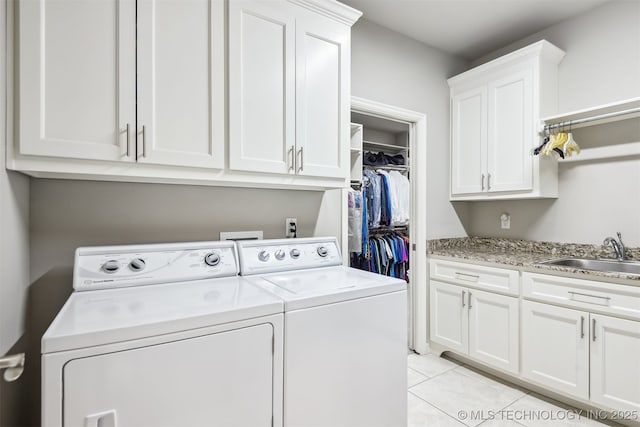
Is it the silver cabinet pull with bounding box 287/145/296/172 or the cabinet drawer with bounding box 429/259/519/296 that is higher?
the silver cabinet pull with bounding box 287/145/296/172

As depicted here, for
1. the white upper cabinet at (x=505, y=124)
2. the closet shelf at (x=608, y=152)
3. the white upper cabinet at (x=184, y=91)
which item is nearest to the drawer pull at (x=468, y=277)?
the white upper cabinet at (x=505, y=124)

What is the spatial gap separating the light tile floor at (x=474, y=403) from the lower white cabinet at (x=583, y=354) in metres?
0.14

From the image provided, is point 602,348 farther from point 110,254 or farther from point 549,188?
point 110,254

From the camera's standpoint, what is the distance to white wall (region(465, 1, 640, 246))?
221cm

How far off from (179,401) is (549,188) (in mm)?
2708

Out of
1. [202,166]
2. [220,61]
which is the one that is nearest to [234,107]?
[220,61]

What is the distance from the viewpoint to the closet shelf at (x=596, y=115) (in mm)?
2076

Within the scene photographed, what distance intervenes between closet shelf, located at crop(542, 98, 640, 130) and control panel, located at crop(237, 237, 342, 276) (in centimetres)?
181

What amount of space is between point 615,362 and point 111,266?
100 inches

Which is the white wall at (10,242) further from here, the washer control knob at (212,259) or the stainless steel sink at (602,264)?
the stainless steel sink at (602,264)

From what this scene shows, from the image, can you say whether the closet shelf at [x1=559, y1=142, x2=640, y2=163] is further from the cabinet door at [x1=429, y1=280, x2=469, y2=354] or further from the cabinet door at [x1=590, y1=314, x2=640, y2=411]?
the cabinet door at [x1=429, y1=280, x2=469, y2=354]

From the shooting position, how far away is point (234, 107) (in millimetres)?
1512

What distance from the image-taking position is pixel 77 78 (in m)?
1.21

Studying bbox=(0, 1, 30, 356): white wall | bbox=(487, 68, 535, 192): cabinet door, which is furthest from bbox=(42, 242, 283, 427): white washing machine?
bbox=(487, 68, 535, 192): cabinet door
